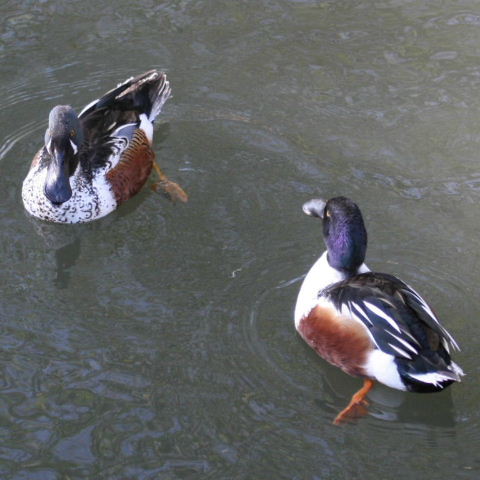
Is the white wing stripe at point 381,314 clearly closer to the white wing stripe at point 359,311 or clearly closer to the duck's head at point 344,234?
the white wing stripe at point 359,311

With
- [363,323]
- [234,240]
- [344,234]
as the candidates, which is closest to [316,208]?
[344,234]

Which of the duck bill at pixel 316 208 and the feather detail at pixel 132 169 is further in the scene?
the feather detail at pixel 132 169

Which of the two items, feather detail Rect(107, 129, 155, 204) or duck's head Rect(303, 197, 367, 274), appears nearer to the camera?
duck's head Rect(303, 197, 367, 274)

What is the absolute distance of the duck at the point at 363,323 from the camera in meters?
5.78

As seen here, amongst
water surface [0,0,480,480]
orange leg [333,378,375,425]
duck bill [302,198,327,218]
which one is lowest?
orange leg [333,378,375,425]

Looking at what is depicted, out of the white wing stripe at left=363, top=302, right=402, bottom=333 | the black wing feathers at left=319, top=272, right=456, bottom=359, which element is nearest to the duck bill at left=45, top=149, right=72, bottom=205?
the black wing feathers at left=319, top=272, right=456, bottom=359

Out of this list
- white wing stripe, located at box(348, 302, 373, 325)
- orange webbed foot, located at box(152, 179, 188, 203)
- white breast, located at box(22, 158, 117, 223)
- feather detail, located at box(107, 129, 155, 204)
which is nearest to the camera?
white wing stripe, located at box(348, 302, 373, 325)

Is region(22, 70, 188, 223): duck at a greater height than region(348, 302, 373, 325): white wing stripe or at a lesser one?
greater

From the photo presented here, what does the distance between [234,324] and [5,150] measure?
285cm

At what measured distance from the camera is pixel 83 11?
9.63 meters

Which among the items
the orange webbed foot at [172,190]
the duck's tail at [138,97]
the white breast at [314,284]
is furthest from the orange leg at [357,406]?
the duck's tail at [138,97]

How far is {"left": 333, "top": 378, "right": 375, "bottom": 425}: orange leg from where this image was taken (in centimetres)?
580

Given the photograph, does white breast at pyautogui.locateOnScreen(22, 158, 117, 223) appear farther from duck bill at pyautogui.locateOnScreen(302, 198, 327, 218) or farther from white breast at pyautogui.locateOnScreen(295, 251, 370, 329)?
white breast at pyautogui.locateOnScreen(295, 251, 370, 329)

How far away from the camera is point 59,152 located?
7.29 m
